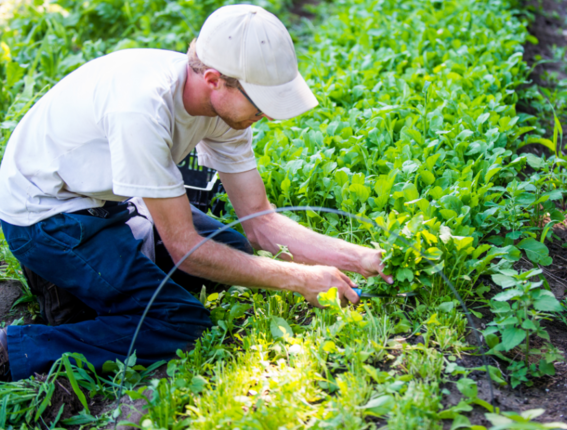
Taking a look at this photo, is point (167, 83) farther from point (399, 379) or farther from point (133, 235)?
point (399, 379)

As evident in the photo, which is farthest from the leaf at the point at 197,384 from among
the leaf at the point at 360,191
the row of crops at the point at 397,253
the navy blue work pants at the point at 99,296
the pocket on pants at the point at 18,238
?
the leaf at the point at 360,191

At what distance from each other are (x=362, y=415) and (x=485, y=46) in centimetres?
318

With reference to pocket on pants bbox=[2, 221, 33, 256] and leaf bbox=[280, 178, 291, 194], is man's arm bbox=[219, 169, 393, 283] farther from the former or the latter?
pocket on pants bbox=[2, 221, 33, 256]

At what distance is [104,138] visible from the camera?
6.24 ft

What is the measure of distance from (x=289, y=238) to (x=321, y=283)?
36cm

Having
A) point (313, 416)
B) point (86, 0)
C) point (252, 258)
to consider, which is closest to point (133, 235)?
point (252, 258)

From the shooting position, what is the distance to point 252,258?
195 centimetres

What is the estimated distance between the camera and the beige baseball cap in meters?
1.74

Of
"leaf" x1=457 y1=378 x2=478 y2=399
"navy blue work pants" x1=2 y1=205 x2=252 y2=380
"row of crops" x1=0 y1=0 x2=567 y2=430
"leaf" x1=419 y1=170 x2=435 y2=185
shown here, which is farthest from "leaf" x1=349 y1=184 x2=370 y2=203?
"leaf" x1=457 y1=378 x2=478 y2=399

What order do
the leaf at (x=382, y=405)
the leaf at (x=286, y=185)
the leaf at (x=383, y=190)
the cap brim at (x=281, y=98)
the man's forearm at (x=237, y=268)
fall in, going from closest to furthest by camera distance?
the leaf at (x=382, y=405) → the cap brim at (x=281, y=98) → the man's forearm at (x=237, y=268) → the leaf at (x=383, y=190) → the leaf at (x=286, y=185)

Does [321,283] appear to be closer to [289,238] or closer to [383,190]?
[289,238]

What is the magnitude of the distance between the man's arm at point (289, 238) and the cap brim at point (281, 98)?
525 mm

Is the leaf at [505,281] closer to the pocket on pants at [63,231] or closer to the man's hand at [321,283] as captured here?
the man's hand at [321,283]

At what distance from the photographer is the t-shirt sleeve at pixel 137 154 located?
5.64 ft
